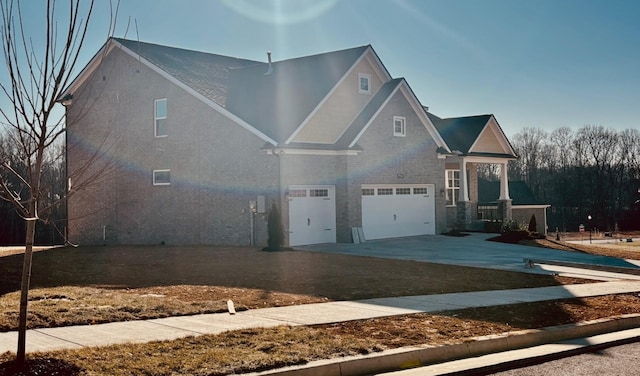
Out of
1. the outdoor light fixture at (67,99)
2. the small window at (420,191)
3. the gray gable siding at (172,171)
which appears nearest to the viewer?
the gray gable siding at (172,171)

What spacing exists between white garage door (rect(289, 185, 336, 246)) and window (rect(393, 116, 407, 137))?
4408mm

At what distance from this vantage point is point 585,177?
3617 inches

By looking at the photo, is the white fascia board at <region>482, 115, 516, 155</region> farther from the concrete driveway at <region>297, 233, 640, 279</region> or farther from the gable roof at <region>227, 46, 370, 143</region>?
the gable roof at <region>227, 46, 370, 143</region>

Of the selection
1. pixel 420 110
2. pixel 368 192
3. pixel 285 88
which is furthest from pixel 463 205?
pixel 285 88

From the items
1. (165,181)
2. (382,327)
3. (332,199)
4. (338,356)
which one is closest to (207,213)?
(165,181)

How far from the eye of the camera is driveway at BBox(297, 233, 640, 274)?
21.5 meters

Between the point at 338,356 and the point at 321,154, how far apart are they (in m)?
18.9

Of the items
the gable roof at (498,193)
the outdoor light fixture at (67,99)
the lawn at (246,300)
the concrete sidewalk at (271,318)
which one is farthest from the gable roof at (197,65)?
the gable roof at (498,193)

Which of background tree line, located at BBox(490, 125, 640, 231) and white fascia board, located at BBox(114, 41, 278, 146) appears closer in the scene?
white fascia board, located at BBox(114, 41, 278, 146)

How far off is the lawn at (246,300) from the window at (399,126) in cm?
878

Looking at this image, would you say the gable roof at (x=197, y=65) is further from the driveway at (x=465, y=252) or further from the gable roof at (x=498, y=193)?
the gable roof at (x=498, y=193)

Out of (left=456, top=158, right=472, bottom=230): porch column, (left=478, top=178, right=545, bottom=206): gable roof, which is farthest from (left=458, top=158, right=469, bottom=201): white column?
(left=478, top=178, right=545, bottom=206): gable roof

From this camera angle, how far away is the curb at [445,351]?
7.88 metres

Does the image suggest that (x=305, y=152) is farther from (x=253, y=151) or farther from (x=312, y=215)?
(x=312, y=215)
